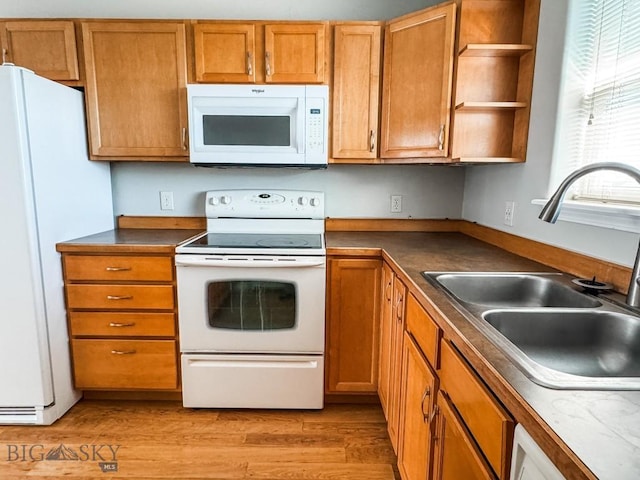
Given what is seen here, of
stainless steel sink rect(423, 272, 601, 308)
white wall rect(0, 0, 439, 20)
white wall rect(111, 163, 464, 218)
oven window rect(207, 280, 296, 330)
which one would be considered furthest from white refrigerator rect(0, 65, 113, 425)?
stainless steel sink rect(423, 272, 601, 308)

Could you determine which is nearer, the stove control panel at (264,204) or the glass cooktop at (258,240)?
the glass cooktop at (258,240)

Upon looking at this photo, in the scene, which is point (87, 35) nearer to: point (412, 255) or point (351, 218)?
point (351, 218)

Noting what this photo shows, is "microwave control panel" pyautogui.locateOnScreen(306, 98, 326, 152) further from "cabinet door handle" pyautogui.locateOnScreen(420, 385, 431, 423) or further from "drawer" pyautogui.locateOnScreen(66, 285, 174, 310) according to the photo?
"cabinet door handle" pyautogui.locateOnScreen(420, 385, 431, 423)

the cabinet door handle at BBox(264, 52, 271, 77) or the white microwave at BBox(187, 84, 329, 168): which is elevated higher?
the cabinet door handle at BBox(264, 52, 271, 77)

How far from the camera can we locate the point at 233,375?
190cm

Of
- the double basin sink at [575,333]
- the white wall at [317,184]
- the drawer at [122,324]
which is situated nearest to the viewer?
the double basin sink at [575,333]

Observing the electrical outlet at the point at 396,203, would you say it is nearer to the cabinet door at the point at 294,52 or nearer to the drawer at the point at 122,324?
the cabinet door at the point at 294,52

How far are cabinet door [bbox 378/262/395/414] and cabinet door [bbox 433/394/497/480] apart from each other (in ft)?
2.09

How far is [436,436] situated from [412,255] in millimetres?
796

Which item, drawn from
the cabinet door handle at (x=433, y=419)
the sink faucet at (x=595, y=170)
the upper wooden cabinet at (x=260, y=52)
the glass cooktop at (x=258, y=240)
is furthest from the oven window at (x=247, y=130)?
the cabinet door handle at (x=433, y=419)

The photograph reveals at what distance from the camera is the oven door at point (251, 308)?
1.83 m

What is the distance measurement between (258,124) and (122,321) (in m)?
1.25

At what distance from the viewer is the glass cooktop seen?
187cm

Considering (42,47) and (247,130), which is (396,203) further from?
(42,47)
